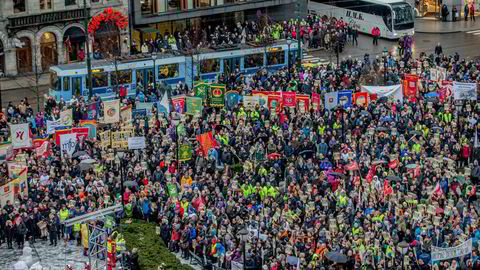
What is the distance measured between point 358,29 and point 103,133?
35702 mm

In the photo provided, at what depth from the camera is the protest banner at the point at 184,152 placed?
201 feet

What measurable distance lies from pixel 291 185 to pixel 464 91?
14806 millimetres

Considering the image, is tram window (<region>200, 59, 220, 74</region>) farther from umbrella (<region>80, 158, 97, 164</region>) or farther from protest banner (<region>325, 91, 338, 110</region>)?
umbrella (<region>80, 158, 97, 164</region>)

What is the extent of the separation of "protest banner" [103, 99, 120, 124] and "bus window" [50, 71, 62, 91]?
1026cm

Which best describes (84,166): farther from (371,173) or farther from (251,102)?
(371,173)

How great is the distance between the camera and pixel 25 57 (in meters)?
85.2

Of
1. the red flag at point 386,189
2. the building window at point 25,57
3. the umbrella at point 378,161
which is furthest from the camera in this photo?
the building window at point 25,57

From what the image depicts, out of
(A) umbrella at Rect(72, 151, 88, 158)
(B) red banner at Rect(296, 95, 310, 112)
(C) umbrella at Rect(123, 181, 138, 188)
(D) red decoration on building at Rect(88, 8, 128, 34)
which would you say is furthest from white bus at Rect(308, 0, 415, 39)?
(C) umbrella at Rect(123, 181, 138, 188)

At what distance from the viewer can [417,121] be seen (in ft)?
213

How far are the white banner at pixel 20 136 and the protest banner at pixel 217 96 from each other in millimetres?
11522

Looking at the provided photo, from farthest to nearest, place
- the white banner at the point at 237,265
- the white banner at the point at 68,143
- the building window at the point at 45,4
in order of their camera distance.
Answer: the building window at the point at 45,4 → the white banner at the point at 68,143 → the white banner at the point at 237,265

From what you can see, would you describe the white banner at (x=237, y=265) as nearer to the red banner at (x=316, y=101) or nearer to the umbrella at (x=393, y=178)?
the umbrella at (x=393, y=178)

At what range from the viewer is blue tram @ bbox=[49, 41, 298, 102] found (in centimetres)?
7594

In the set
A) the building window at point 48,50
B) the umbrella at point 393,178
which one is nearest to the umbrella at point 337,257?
the umbrella at point 393,178
